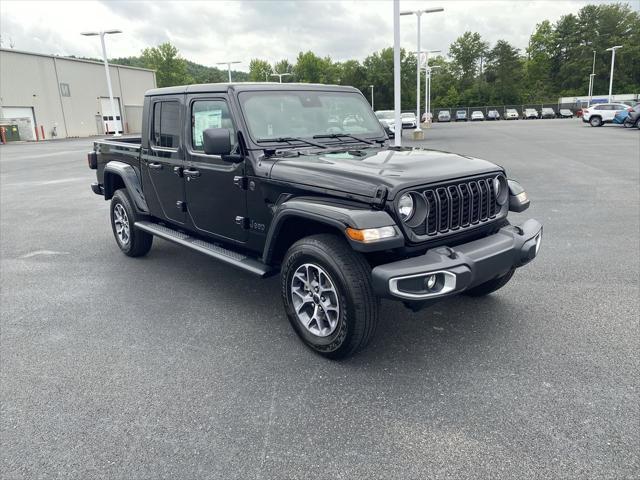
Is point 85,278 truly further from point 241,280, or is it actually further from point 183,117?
point 183,117

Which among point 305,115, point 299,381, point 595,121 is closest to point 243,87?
point 305,115

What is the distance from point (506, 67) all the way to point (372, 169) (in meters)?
99.6

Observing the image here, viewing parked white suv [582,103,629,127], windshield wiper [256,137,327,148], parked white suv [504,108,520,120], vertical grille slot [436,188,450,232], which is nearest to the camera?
vertical grille slot [436,188,450,232]

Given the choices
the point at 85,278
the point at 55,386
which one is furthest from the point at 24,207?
the point at 55,386

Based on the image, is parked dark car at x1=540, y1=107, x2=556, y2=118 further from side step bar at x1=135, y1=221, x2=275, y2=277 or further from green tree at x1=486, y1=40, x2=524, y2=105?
side step bar at x1=135, y1=221, x2=275, y2=277

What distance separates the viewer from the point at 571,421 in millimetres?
2811

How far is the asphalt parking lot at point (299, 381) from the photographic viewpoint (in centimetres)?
258

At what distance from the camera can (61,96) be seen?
45.7 metres

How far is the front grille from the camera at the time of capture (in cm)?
335

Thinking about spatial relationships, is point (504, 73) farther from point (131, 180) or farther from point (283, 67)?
point (131, 180)

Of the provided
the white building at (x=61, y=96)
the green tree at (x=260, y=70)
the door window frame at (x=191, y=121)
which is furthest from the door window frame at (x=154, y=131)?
the green tree at (x=260, y=70)

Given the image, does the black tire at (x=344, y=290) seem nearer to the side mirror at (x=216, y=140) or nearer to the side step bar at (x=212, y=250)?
the side step bar at (x=212, y=250)

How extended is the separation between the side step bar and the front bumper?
1252 millimetres

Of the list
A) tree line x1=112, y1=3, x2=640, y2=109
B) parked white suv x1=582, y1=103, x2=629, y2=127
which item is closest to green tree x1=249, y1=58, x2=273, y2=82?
tree line x1=112, y1=3, x2=640, y2=109
